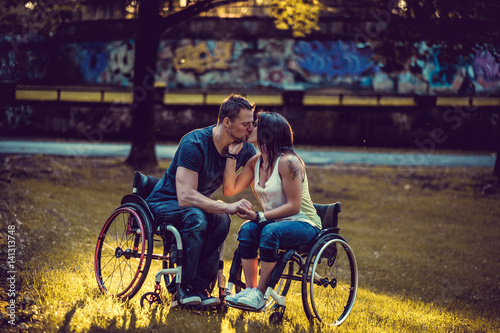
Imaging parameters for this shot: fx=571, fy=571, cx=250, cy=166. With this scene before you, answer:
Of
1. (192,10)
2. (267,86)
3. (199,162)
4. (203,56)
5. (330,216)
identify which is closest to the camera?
(199,162)

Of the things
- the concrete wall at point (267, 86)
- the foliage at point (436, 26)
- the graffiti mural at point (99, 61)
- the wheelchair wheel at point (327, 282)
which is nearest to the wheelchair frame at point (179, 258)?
the wheelchair wheel at point (327, 282)

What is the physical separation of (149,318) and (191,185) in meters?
1.00

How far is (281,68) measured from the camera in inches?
869

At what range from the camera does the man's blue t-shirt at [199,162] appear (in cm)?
428

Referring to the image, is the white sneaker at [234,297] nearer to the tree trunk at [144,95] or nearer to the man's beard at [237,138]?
the man's beard at [237,138]

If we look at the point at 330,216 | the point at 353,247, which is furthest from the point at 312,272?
the point at 353,247

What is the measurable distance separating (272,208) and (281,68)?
18.3 meters

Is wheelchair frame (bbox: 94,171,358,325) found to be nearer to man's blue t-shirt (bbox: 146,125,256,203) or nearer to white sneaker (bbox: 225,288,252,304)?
white sneaker (bbox: 225,288,252,304)

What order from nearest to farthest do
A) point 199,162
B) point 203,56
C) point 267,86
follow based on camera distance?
point 199,162
point 267,86
point 203,56

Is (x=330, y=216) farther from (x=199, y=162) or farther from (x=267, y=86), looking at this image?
(x=267, y=86)

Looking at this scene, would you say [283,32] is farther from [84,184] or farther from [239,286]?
[239,286]

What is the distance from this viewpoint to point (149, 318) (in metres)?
3.96

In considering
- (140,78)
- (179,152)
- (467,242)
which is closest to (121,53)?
(140,78)

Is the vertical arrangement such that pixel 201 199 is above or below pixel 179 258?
above
